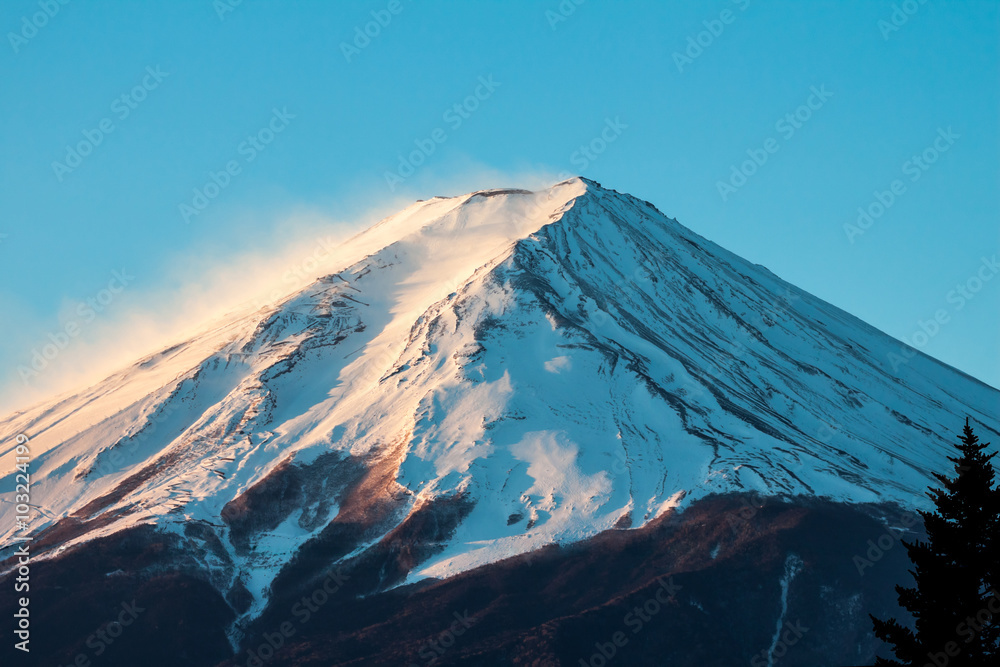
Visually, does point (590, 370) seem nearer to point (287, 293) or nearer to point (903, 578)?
point (903, 578)

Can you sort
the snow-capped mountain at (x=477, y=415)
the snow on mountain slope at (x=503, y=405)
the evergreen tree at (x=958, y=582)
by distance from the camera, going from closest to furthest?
the evergreen tree at (x=958, y=582) → the snow-capped mountain at (x=477, y=415) → the snow on mountain slope at (x=503, y=405)

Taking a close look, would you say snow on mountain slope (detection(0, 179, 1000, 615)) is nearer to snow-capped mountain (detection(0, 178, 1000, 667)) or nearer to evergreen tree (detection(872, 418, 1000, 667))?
snow-capped mountain (detection(0, 178, 1000, 667))

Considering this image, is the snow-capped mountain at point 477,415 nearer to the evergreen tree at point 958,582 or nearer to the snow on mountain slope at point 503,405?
the snow on mountain slope at point 503,405

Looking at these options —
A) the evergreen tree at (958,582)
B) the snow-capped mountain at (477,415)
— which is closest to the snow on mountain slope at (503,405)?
the snow-capped mountain at (477,415)

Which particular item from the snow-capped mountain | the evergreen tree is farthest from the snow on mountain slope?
the evergreen tree

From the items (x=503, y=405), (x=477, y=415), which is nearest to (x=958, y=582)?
(x=477, y=415)

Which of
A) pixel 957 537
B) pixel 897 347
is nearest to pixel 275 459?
pixel 957 537
